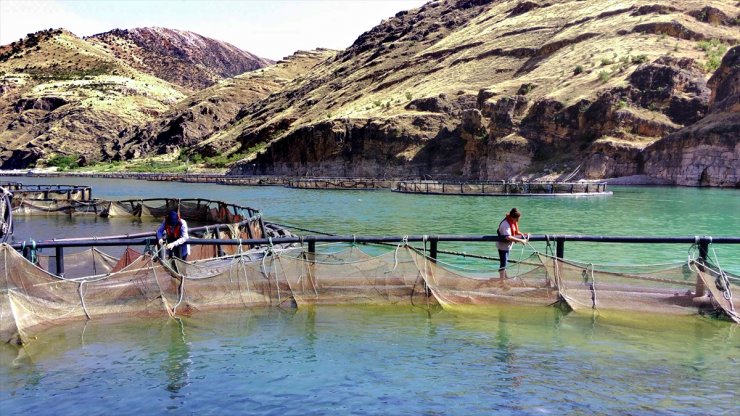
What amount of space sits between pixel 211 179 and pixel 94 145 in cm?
9521

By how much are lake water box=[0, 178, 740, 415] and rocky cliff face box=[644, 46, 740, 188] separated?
6725 centimetres

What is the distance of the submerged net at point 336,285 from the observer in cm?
1107

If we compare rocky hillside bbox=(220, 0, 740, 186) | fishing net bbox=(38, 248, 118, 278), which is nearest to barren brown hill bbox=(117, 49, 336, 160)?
rocky hillside bbox=(220, 0, 740, 186)

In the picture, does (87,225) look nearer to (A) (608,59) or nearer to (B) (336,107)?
(A) (608,59)

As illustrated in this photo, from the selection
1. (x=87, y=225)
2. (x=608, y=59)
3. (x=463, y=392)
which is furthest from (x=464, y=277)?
(x=608, y=59)

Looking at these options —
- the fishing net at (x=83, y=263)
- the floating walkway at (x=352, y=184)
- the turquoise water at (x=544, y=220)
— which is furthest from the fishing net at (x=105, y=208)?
the floating walkway at (x=352, y=184)

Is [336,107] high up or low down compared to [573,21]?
down

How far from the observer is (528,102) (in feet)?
308

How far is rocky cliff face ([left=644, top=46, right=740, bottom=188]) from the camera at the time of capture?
69938mm

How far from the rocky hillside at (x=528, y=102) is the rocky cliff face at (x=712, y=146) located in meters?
0.27

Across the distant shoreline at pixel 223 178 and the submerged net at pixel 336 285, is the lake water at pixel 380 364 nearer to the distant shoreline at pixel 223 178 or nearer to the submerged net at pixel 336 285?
the submerged net at pixel 336 285

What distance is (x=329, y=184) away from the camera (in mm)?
88000

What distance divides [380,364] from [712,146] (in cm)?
7193

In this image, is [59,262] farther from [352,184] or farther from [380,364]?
[352,184]
